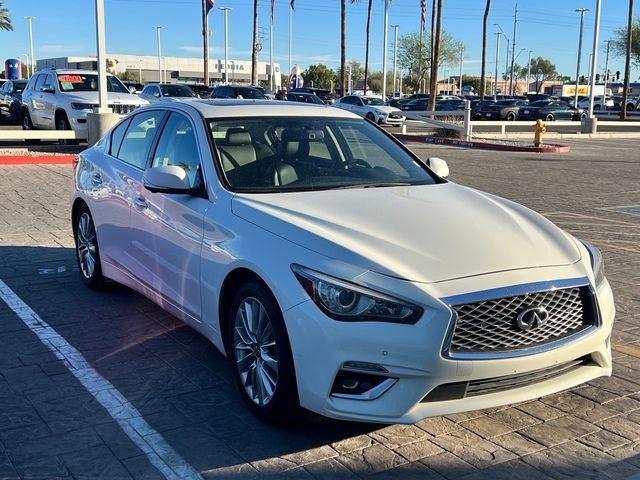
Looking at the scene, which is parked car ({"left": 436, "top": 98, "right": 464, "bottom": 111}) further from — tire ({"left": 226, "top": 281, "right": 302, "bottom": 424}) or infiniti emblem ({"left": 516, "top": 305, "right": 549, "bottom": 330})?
infiniti emblem ({"left": 516, "top": 305, "right": 549, "bottom": 330})

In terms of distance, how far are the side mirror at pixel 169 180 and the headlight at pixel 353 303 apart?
1416 mm

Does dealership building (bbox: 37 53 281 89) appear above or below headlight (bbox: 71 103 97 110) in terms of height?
above

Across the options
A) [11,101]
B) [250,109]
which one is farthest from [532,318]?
[11,101]

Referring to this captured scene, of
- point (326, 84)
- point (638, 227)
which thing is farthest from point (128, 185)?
point (326, 84)

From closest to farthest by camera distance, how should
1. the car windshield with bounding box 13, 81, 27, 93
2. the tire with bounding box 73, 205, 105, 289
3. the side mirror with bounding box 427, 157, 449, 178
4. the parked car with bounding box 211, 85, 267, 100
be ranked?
the side mirror with bounding box 427, 157, 449, 178 → the tire with bounding box 73, 205, 105, 289 → the parked car with bounding box 211, 85, 267, 100 → the car windshield with bounding box 13, 81, 27, 93

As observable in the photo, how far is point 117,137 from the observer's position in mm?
6148

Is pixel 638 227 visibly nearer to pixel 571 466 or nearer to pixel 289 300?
pixel 571 466

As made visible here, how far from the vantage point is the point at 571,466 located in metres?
3.49

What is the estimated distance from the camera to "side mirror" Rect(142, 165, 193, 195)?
177 inches

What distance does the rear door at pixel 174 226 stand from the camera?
445 centimetres

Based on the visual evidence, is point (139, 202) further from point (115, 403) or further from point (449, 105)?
point (449, 105)

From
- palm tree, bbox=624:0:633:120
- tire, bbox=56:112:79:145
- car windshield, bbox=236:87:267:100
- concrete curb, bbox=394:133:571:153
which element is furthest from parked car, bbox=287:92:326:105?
palm tree, bbox=624:0:633:120

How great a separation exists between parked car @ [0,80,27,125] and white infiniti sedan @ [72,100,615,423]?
86.8 ft

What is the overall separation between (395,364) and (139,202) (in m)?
2.69
